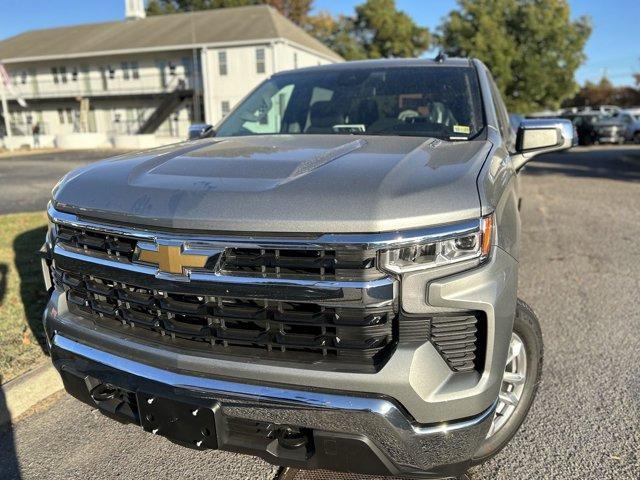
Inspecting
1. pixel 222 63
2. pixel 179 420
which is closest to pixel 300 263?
pixel 179 420

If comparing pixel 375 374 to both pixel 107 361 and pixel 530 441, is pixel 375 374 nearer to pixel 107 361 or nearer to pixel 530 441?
pixel 107 361

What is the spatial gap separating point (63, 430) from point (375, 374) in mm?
2125

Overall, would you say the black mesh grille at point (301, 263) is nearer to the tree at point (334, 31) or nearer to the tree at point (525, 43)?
the tree at point (525, 43)

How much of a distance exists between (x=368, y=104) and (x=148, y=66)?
37.5 m

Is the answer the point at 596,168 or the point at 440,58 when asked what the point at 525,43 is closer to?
the point at 596,168

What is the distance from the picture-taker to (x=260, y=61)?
32500mm

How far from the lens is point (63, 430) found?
3.00m

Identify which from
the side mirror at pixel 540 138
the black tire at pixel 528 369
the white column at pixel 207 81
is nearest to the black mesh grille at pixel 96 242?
the black tire at pixel 528 369

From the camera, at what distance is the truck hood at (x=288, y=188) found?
1.79 metres

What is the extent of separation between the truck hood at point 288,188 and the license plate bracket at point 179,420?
2.11 ft

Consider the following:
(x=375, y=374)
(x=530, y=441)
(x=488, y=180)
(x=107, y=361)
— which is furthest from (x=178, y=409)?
(x=530, y=441)

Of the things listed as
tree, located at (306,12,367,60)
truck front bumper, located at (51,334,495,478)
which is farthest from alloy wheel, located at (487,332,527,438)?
tree, located at (306,12,367,60)

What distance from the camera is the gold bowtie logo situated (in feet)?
6.20

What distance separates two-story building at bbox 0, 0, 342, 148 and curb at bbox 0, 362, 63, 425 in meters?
30.0
